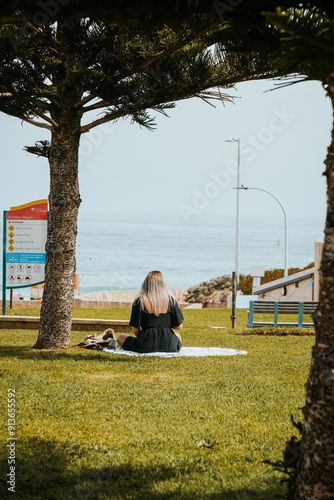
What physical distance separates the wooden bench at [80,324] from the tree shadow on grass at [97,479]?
772 cm

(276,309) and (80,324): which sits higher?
(276,309)

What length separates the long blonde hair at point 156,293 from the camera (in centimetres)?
819

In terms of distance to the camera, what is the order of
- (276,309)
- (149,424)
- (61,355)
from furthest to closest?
(276,309) → (61,355) → (149,424)

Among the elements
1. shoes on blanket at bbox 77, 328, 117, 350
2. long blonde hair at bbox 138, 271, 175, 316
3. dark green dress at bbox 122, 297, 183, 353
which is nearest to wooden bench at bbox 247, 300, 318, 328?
shoes on blanket at bbox 77, 328, 117, 350

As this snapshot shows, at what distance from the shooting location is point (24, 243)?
13852mm

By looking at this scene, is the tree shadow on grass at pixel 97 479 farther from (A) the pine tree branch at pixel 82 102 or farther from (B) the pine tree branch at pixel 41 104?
(A) the pine tree branch at pixel 82 102

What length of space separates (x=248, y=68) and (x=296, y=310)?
6.64 metres

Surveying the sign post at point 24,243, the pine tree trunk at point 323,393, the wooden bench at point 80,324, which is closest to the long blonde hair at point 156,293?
the wooden bench at point 80,324

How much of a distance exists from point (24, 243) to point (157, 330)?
6464mm

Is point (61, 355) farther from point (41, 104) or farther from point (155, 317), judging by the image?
point (41, 104)

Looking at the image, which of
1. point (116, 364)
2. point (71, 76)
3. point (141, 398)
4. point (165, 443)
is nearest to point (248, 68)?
point (71, 76)

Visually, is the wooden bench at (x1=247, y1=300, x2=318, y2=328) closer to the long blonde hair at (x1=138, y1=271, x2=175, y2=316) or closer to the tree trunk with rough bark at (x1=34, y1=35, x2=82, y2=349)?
the long blonde hair at (x1=138, y1=271, x2=175, y2=316)

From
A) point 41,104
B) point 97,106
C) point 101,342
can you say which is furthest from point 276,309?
point 41,104

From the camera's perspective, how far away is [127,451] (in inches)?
154
